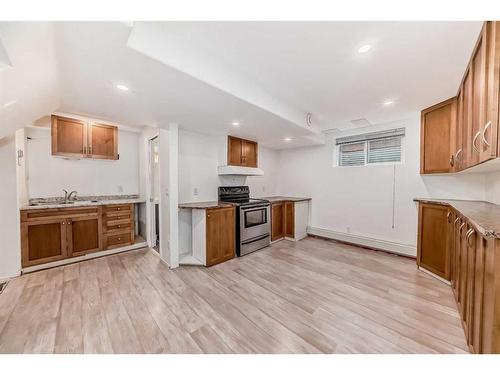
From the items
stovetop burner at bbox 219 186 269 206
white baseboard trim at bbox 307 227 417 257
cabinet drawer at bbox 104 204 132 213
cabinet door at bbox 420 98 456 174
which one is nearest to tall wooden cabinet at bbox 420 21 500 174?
cabinet door at bbox 420 98 456 174

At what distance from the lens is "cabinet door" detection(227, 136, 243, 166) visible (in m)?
3.79

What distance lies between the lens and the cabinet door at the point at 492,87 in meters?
1.18

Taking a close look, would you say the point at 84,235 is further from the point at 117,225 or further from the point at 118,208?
the point at 118,208

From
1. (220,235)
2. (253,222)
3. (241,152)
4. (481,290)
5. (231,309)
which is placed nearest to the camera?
(481,290)

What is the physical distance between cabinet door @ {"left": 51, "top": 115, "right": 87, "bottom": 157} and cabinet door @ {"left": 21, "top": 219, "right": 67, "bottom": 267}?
3.50 ft

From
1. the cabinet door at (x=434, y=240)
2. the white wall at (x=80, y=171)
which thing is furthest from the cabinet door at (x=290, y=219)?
the white wall at (x=80, y=171)

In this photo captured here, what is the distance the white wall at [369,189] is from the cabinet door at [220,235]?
2.25 m

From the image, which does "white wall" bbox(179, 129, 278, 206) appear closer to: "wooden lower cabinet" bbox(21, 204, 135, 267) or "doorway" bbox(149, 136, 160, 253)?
"doorway" bbox(149, 136, 160, 253)

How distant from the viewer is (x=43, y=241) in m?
2.81

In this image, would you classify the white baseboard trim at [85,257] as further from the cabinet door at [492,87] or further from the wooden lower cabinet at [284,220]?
the cabinet door at [492,87]

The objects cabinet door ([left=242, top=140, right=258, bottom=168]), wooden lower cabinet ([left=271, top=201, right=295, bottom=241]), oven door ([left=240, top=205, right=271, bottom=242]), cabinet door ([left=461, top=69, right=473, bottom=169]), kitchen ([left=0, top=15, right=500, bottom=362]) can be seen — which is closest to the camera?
kitchen ([left=0, top=15, right=500, bottom=362])

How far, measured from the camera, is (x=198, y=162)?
143 inches

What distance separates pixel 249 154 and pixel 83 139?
2888 mm

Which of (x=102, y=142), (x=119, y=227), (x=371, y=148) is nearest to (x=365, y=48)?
(x=371, y=148)
